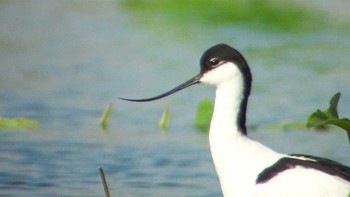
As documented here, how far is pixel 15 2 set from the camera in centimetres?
1059

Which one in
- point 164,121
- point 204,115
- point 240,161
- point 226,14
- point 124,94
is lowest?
point 240,161

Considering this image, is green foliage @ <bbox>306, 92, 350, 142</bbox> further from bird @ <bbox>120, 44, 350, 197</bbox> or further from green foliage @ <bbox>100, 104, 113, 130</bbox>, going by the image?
green foliage @ <bbox>100, 104, 113, 130</bbox>

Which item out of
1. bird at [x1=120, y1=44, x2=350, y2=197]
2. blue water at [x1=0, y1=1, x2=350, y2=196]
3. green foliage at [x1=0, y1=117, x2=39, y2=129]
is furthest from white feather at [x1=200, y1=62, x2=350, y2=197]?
green foliage at [x1=0, y1=117, x2=39, y2=129]

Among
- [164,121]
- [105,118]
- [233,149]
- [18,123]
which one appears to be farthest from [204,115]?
[233,149]

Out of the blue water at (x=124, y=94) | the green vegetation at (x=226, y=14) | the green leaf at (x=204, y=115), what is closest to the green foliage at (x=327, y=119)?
the blue water at (x=124, y=94)

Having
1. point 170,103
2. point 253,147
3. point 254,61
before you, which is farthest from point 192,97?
point 253,147

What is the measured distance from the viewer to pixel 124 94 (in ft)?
29.5

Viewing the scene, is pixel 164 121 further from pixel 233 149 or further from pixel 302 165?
pixel 302 165

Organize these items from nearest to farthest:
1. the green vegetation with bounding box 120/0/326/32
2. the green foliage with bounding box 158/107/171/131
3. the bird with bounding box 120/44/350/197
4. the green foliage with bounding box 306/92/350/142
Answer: the green foliage with bounding box 306/92/350/142, the bird with bounding box 120/44/350/197, the green foliage with bounding box 158/107/171/131, the green vegetation with bounding box 120/0/326/32

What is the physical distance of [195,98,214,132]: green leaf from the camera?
26.3ft

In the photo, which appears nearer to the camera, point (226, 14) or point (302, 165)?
point (302, 165)

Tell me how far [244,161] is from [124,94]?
10.9 feet

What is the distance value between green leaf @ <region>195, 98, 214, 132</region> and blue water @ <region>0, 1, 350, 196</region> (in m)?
0.06

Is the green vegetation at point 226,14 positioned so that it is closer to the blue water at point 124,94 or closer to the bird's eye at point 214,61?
the blue water at point 124,94
